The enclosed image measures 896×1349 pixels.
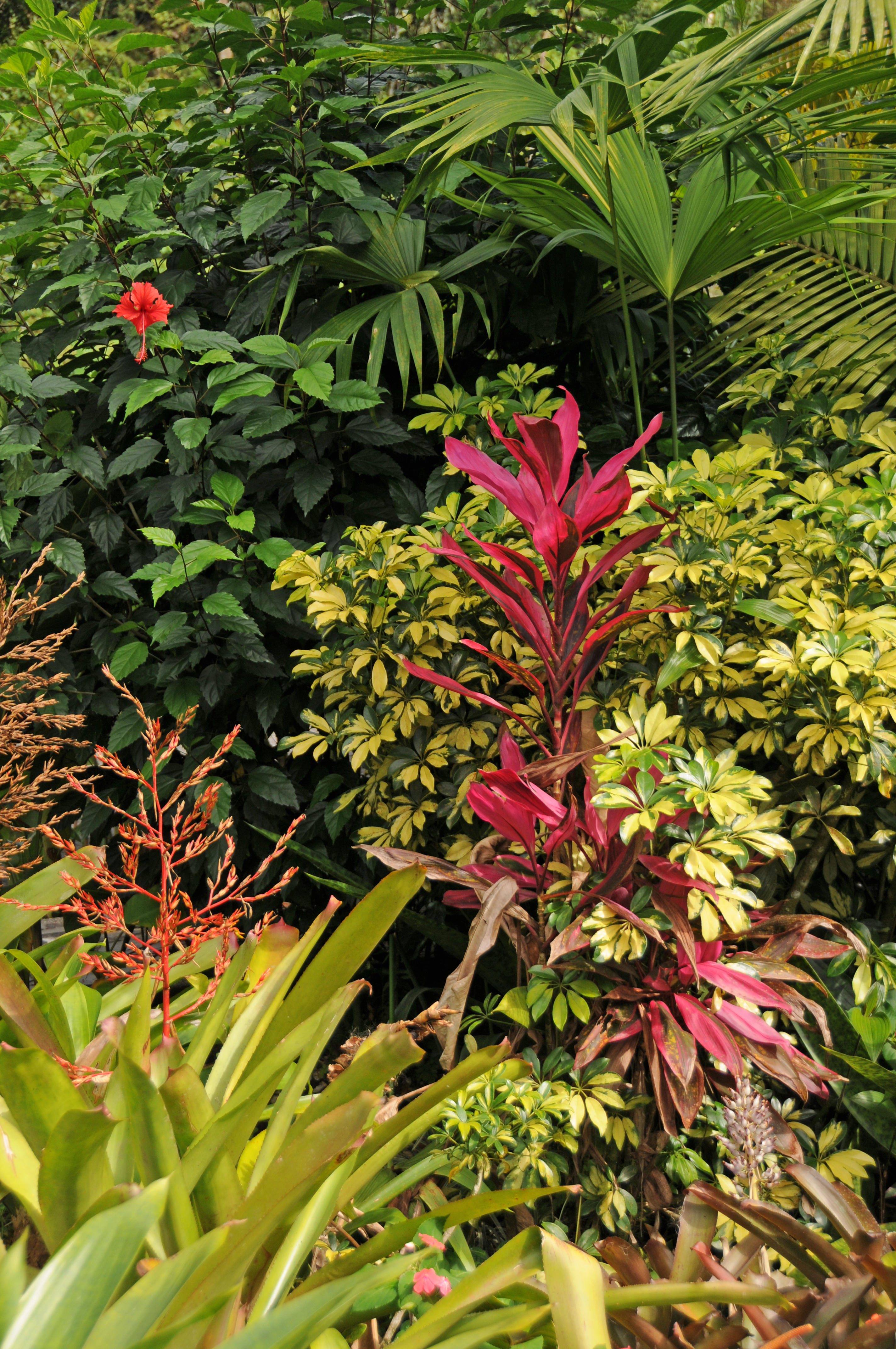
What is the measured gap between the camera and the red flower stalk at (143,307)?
2.12 meters

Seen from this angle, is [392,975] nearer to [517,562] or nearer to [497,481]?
[517,562]

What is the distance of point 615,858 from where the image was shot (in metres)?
1.56

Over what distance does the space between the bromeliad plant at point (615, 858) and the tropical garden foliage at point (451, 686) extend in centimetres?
1

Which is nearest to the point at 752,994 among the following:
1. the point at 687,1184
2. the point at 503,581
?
the point at 687,1184

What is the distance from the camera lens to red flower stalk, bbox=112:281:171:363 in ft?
6.94

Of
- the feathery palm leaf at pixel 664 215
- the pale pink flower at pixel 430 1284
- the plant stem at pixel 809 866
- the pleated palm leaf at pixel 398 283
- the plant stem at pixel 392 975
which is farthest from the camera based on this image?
the pleated palm leaf at pixel 398 283

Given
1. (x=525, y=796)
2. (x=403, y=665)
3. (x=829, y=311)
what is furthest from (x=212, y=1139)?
(x=829, y=311)

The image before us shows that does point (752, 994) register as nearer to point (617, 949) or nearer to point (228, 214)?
point (617, 949)

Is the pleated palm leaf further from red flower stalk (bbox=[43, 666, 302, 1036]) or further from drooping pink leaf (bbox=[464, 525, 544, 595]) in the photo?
red flower stalk (bbox=[43, 666, 302, 1036])

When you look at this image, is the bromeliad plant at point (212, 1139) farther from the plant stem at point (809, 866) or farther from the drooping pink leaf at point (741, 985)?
the plant stem at point (809, 866)

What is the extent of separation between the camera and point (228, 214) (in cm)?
262

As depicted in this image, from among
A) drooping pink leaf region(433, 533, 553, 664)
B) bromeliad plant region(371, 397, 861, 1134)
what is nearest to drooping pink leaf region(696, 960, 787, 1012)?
bromeliad plant region(371, 397, 861, 1134)

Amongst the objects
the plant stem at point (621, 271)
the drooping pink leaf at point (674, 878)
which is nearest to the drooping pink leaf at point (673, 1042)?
the drooping pink leaf at point (674, 878)

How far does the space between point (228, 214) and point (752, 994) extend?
2365 millimetres
